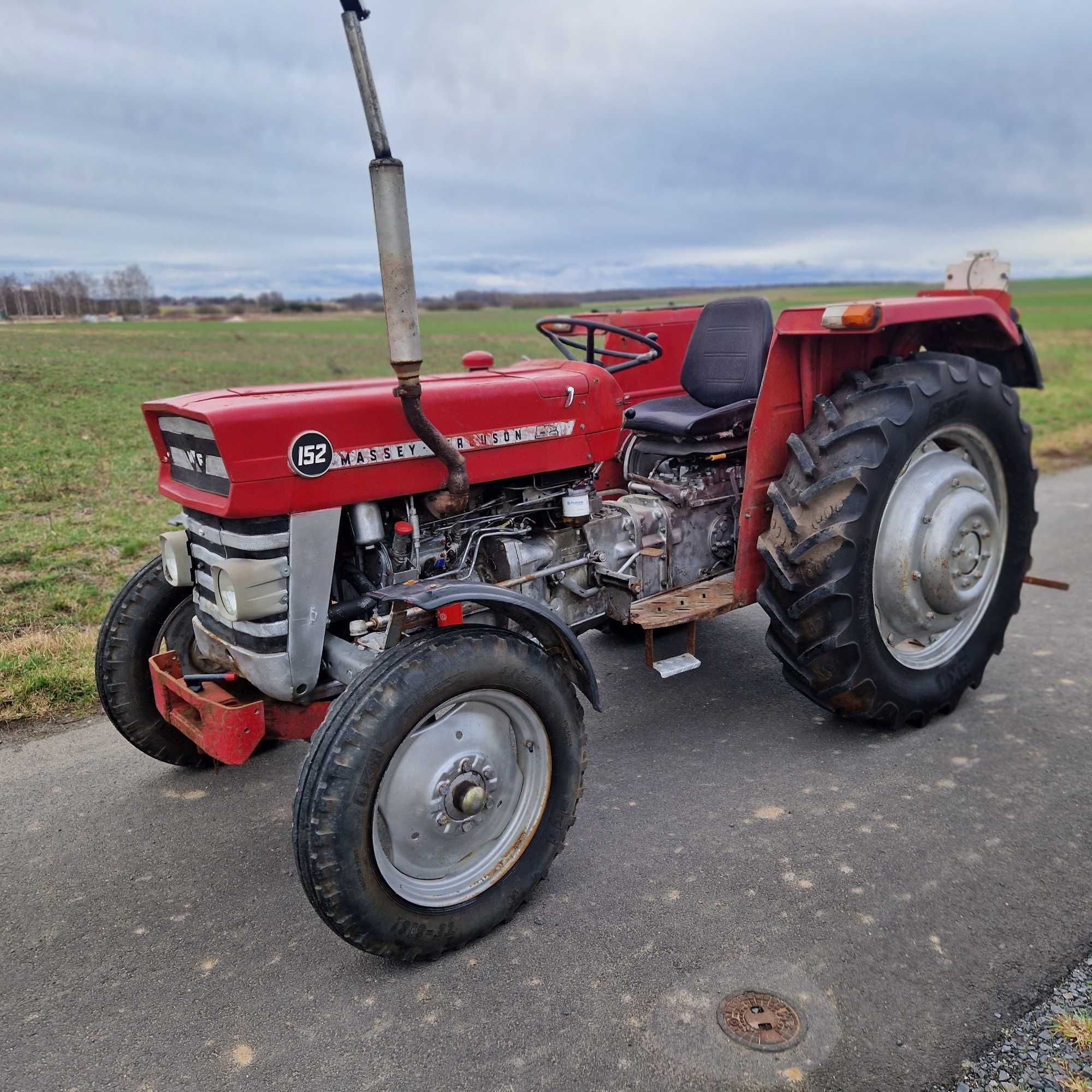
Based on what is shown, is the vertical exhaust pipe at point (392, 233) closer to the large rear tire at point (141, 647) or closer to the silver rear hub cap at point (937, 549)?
the large rear tire at point (141, 647)

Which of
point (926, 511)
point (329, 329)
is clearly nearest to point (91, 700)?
point (926, 511)

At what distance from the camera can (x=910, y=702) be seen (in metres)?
3.29

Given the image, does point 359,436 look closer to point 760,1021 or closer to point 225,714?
point 225,714

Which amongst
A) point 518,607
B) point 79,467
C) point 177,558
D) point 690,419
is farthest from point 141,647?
point 79,467

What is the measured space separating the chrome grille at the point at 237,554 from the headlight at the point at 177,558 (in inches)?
1.8

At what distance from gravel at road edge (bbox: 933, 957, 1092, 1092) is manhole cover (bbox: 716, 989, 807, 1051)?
30cm

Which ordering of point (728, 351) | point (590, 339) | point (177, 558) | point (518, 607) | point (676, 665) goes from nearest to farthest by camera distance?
point (518, 607) → point (177, 558) → point (676, 665) → point (590, 339) → point (728, 351)

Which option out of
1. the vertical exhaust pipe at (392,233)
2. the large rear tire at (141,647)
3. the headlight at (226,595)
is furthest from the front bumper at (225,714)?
the vertical exhaust pipe at (392,233)

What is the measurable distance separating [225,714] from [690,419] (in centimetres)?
201

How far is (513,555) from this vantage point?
2.91 meters

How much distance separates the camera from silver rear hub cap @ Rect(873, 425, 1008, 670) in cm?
324

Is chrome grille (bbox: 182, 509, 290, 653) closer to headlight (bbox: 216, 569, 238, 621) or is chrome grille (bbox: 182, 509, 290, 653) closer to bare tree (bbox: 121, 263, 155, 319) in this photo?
headlight (bbox: 216, 569, 238, 621)

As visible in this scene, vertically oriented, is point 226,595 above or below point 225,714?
above

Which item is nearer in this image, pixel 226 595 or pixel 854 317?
pixel 226 595
